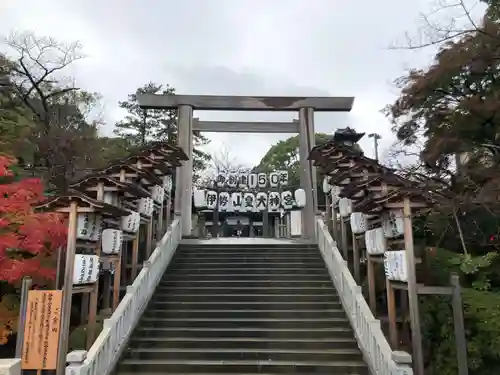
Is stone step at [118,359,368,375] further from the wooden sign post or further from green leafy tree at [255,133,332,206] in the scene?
green leafy tree at [255,133,332,206]

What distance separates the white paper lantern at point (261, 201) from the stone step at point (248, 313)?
30.2 ft

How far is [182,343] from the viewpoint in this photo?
8.55 metres

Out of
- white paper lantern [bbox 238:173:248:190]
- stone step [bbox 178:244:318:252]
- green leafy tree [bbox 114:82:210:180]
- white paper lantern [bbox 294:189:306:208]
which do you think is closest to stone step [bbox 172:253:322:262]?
stone step [bbox 178:244:318:252]

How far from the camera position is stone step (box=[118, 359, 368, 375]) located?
7777 mm

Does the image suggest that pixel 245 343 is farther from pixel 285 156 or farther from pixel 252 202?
pixel 285 156

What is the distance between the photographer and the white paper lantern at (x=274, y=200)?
1862 centimetres

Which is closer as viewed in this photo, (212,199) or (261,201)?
(261,201)

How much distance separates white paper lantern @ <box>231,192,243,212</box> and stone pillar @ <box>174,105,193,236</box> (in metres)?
2.97

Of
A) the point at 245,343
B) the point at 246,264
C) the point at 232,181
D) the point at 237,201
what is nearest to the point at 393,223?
the point at 245,343

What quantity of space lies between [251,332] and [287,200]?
32.5 feet

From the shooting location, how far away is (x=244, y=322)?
9297mm

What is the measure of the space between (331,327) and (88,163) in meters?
13.7

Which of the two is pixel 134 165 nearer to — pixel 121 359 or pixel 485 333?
pixel 121 359

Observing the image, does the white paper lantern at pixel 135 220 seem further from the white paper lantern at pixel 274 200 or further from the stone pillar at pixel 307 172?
the white paper lantern at pixel 274 200
